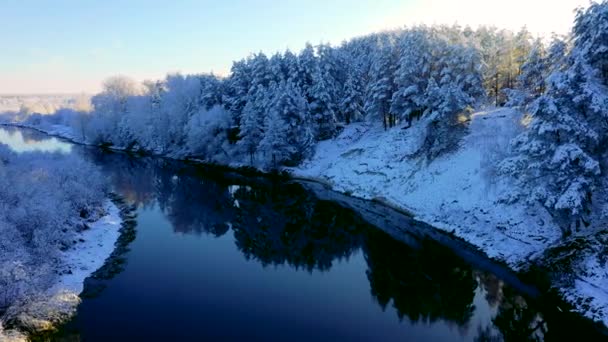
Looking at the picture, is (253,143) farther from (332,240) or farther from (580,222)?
(580,222)

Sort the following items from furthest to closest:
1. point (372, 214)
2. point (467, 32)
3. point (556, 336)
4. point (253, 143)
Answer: point (467, 32)
point (253, 143)
point (372, 214)
point (556, 336)

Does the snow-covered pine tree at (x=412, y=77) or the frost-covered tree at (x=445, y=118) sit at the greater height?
the snow-covered pine tree at (x=412, y=77)

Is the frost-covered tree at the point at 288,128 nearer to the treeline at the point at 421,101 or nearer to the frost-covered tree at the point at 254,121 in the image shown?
the treeline at the point at 421,101

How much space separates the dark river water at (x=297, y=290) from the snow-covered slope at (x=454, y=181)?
9.28ft

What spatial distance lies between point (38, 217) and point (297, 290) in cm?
1694

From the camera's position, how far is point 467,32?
230ft

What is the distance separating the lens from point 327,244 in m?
31.9

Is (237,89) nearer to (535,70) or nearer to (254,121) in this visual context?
(254,121)

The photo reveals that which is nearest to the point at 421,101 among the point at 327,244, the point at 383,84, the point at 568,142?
the point at 383,84

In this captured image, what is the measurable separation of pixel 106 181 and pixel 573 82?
42923 millimetres

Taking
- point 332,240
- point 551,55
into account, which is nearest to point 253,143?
point 332,240

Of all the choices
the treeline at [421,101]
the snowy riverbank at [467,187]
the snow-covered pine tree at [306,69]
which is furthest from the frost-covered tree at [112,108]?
the snowy riverbank at [467,187]

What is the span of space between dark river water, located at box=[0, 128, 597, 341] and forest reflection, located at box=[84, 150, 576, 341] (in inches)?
3.8

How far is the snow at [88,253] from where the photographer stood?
891 inches
